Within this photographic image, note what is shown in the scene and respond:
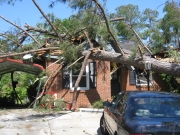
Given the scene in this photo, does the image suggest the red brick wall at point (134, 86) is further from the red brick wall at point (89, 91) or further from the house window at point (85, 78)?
the house window at point (85, 78)

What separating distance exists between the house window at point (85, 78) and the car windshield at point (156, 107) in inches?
380

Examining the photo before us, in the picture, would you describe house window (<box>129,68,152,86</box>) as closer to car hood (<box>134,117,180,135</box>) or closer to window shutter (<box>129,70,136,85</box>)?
window shutter (<box>129,70,136,85</box>)

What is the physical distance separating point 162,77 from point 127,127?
13.0 meters

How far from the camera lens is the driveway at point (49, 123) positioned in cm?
980

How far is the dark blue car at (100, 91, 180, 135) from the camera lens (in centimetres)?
535

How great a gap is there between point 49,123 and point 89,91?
5164mm

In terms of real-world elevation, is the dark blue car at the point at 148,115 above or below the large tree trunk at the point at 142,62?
below

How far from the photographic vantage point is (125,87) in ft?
59.8

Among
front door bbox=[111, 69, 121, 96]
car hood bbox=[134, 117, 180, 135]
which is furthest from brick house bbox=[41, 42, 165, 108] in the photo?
car hood bbox=[134, 117, 180, 135]

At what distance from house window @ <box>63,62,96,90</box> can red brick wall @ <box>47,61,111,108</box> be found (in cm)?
22

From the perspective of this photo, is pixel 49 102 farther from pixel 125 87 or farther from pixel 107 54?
pixel 125 87

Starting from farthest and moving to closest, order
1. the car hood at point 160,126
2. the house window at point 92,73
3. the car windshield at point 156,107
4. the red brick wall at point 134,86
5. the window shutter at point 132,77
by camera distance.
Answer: the window shutter at point 132,77
the red brick wall at point 134,86
the house window at point 92,73
the car windshield at point 156,107
the car hood at point 160,126

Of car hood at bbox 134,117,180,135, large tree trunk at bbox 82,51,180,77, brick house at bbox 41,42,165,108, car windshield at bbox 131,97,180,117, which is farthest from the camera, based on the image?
brick house at bbox 41,42,165,108

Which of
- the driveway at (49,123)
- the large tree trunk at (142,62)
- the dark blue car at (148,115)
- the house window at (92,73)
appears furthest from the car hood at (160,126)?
the house window at (92,73)
